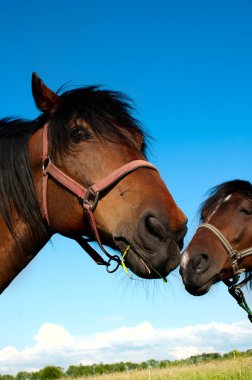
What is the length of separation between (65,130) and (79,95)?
1.39 ft

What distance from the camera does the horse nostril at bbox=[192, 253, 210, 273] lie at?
764 cm

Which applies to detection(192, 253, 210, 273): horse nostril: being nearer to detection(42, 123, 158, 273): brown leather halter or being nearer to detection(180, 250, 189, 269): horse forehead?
detection(180, 250, 189, 269): horse forehead

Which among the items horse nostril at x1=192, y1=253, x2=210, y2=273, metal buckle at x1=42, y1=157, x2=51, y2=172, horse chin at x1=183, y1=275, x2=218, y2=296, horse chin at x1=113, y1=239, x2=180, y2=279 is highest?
metal buckle at x1=42, y1=157, x2=51, y2=172

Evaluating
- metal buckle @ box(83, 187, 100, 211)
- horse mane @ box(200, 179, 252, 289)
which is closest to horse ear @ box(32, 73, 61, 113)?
metal buckle @ box(83, 187, 100, 211)

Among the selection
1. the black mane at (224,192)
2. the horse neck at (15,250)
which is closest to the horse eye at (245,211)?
the black mane at (224,192)

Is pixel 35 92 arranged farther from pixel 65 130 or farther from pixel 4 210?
pixel 4 210

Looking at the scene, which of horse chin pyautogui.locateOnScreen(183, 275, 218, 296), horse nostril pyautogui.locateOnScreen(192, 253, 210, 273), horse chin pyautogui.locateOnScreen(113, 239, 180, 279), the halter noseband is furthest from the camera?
the halter noseband

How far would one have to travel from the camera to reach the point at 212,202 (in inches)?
352

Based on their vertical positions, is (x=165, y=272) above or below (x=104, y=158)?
below

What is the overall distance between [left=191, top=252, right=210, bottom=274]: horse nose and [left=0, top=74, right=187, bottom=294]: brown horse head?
13.9 ft

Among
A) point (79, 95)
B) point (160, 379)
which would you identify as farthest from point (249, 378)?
point (79, 95)

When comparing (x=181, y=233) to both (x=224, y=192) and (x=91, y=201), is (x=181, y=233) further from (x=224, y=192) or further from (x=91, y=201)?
(x=224, y=192)

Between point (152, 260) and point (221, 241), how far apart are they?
5.13 meters

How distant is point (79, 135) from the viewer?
3.53 m
